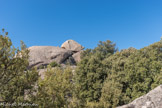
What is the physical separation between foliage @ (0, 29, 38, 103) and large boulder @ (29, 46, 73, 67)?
38.9 metres

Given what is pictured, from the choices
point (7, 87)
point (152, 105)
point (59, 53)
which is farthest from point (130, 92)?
point (59, 53)

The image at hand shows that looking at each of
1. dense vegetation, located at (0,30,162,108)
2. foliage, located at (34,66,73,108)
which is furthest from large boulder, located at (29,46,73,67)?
foliage, located at (34,66,73,108)

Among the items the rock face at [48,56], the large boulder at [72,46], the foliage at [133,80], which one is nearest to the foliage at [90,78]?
the foliage at [133,80]

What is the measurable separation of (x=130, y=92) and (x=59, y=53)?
119 ft

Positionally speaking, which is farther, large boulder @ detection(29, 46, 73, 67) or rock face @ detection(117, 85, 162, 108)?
large boulder @ detection(29, 46, 73, 67)

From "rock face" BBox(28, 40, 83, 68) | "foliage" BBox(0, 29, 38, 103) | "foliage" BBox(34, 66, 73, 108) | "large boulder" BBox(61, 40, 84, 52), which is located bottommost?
"foliage" BBox(34, 66, 73, 108)

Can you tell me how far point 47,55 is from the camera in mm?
45500

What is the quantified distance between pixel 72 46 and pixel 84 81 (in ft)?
145

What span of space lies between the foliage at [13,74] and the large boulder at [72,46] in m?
53.0

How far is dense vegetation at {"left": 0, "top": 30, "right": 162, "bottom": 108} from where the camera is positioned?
469 centimetres

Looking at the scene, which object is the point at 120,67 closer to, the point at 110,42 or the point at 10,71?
the point at 10,71

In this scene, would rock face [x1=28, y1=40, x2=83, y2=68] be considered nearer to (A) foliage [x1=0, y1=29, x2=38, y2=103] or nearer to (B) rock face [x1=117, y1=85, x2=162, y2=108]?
(A) foliage [x1=0, y1=29, x2=38, y2=103]

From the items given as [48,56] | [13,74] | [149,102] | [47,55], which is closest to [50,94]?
[13,74]

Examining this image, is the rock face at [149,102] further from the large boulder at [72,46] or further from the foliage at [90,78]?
the large boulder at [72,46]
